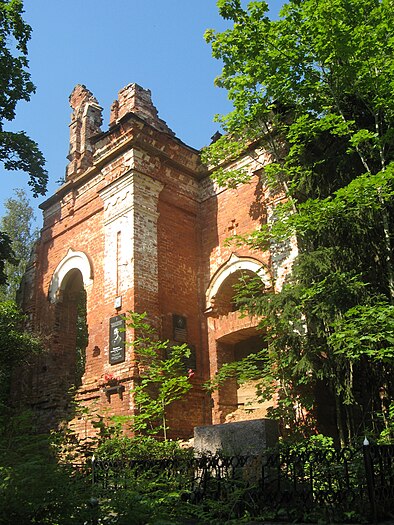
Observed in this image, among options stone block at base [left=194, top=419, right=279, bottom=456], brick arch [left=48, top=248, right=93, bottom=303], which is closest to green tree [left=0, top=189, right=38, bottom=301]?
brick arch [left=48, top=248, right=93, bottom=303]

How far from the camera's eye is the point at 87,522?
3.83 m

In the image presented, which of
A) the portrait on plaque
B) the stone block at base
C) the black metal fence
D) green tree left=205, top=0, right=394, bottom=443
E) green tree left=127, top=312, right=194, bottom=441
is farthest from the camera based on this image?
the portrait on plaque

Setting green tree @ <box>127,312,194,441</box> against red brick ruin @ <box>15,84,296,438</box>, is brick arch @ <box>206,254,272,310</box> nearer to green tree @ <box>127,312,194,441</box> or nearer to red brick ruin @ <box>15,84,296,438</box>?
red brick ruin @ <box>15,84,296,438</box>

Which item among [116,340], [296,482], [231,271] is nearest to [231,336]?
[231,271]

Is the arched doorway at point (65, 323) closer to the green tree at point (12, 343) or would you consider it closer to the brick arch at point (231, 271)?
the green tree at point (12, 343)

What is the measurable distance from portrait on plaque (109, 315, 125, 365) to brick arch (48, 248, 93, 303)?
2378 mm

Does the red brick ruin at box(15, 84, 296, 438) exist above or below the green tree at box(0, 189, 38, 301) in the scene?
below

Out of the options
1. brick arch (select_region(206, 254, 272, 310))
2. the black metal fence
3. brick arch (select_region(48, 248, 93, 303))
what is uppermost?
brick arch (select_region(48, 248, 93, 303))

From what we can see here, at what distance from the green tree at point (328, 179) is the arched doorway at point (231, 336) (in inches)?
67.8

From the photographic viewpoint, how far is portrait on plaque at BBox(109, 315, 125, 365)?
10164 millimetres

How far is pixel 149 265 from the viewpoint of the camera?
432 inches

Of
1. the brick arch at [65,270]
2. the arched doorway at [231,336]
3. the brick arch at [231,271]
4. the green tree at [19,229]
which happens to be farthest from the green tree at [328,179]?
the green tree at [19,229]

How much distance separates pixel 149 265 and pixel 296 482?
6.63 meters

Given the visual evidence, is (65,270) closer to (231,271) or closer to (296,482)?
(231,271)
